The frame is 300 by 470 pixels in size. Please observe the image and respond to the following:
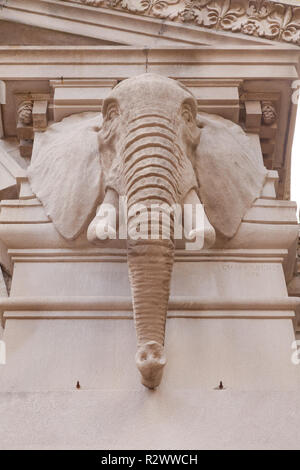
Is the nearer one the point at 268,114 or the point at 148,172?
the point at 148,172

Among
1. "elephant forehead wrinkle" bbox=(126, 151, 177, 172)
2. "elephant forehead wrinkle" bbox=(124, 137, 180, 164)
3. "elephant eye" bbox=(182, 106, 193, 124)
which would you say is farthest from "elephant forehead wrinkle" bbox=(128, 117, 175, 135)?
"elephant eye" bbox=(182, 106, 193, 124)

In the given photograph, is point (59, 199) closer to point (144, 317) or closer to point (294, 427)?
point (144, 317)

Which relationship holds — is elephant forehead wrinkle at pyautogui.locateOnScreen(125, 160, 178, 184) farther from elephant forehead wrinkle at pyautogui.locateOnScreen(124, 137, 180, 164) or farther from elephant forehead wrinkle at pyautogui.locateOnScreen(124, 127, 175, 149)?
elephant forehead wrinkle at pyautogui.locateOnScreen(124, 127, 175, 149)

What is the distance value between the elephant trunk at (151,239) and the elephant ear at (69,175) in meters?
0.78

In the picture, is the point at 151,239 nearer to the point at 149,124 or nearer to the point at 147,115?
the point at 149,124

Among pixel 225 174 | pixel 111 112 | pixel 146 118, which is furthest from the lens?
pixel 225 174

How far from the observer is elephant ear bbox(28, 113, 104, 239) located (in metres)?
5.89

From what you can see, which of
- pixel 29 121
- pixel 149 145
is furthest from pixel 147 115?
pixel 29 121

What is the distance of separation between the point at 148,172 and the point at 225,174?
1.26m

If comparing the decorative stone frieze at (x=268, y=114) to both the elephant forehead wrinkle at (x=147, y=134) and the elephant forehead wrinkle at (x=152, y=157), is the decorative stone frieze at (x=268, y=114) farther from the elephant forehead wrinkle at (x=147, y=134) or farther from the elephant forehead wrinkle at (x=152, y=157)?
the elephant forehead wrinkle at (x=152, y=157)

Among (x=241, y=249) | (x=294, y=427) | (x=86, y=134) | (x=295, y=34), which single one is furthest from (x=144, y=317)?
(x=295, y=34)

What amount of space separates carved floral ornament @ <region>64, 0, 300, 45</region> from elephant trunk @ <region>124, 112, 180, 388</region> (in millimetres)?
2806

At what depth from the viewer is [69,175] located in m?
6.15

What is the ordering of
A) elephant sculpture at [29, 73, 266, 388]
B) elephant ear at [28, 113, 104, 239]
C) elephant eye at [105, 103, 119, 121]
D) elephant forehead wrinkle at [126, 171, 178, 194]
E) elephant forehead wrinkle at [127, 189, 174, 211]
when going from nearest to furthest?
elephant sculpture at [29, 73, 266, 388] < elephant forehead wrinkle at [127, 189, 174, 211] < elephant forehead wrinkle at [126, 171, 178, 194] < elephant eye at [105, 103, 119, 121] < elephant ear at [28, 113, 104, 239]
